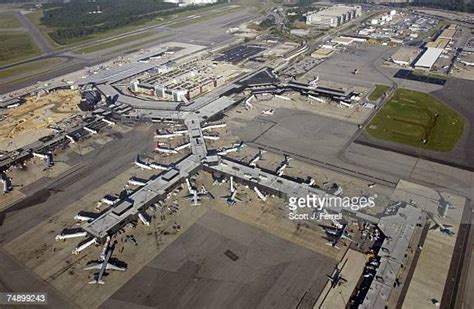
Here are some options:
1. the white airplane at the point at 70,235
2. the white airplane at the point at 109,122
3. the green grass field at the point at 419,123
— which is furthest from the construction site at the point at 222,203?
the green grass field at the point at 419,123

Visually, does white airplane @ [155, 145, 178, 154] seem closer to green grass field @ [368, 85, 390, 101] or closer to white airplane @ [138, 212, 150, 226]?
white airplane @ [138, 212, 150, 226]

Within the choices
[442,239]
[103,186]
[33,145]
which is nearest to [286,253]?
[442,239]

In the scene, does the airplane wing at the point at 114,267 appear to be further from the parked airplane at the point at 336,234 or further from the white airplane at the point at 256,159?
the white airplane at the point at 256,159

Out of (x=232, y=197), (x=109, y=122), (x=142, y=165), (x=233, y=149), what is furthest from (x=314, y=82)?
(x=142, y=165)

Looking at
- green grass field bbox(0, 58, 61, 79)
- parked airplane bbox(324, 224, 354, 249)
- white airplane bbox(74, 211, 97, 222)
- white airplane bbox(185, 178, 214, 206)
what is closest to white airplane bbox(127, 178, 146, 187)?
white airplane bbox(185, 178, 214, 206)

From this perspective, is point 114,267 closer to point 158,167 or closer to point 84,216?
point 84,216
